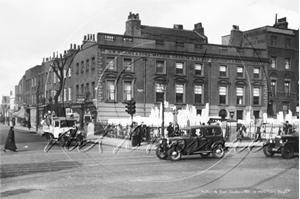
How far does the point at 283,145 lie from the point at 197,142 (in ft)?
4.26

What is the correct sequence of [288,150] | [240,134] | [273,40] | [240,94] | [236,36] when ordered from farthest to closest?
1. [240,134]
2. [240,94]
3. [273,40]
4. [236,36]
5. [288,150]

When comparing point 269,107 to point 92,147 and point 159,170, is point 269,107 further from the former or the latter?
point 92,147

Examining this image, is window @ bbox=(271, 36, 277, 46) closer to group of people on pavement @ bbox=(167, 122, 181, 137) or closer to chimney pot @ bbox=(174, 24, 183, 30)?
chimney pot @ bbox=(174, 24, 183, 30)

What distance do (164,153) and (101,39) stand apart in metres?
1.62

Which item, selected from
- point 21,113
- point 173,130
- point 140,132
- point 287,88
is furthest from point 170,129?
point 21,113

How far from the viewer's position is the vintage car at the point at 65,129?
13.3ft

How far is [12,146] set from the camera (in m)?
12.6

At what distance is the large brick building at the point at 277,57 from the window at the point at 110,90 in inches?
48.0

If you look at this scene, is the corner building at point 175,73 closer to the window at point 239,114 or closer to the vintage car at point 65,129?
the window at point 239,114

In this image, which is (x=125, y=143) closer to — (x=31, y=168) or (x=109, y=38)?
(x=109, y=38)

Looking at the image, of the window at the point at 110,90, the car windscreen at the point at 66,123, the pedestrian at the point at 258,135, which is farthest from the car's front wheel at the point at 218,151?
the car windscreen at the point at 66,123

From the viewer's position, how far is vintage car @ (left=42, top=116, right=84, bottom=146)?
13.3 ft

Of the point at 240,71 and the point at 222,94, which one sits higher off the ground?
the point at 240,71

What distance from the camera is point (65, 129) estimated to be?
459 cm
